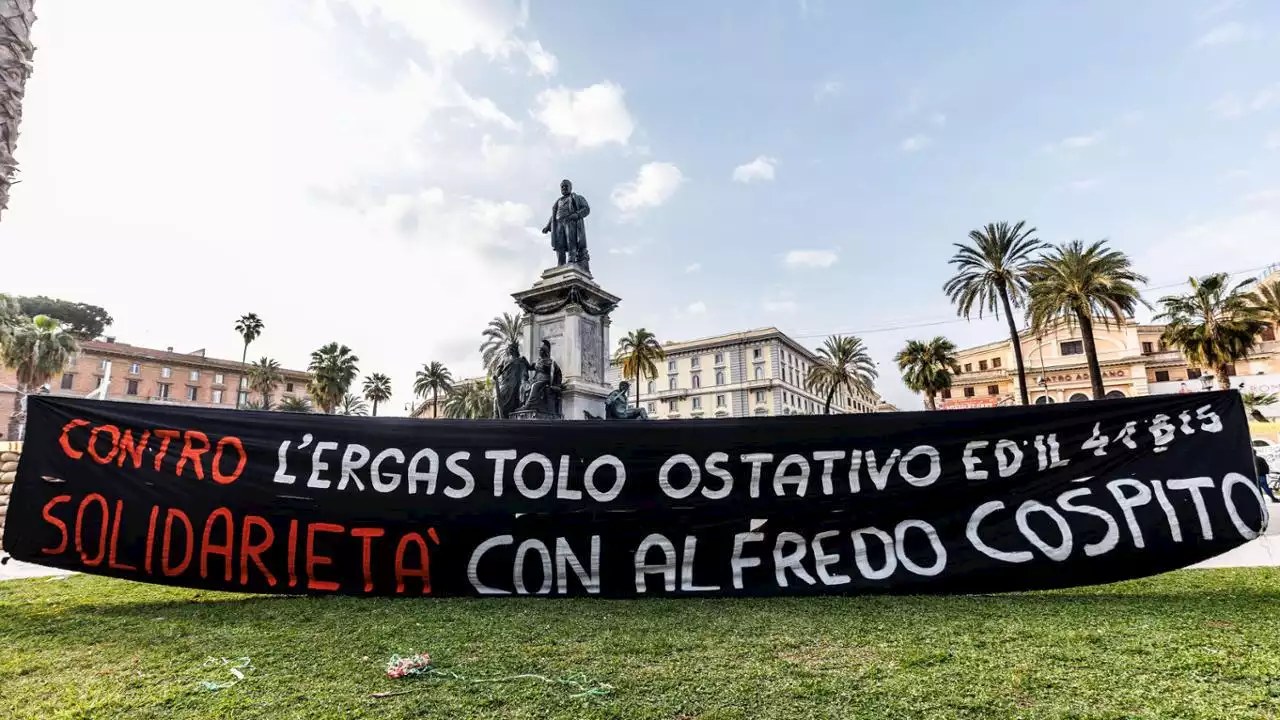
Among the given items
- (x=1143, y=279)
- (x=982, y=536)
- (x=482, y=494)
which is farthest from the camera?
(x=1143, y=279)

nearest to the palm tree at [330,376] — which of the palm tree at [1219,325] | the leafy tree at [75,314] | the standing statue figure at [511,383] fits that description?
the leafy tree at [75,314]

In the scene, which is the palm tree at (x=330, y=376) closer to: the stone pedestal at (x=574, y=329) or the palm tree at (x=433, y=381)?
the palm tree at (x=433, y=381)

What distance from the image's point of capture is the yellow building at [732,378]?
6116 centimetres

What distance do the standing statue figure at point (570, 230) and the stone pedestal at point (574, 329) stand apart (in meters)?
0.47

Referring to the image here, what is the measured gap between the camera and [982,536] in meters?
4.14

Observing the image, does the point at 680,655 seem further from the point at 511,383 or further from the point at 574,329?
the point at 574,329

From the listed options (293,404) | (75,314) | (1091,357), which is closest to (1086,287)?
(1091,357)

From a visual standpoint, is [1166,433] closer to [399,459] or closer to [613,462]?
[613,462]

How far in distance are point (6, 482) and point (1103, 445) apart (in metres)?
16.4

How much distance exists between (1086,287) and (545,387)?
24.6 metres

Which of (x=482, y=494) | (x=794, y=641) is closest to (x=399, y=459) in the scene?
(x=482, y=494)

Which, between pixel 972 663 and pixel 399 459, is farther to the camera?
pixel 399 459

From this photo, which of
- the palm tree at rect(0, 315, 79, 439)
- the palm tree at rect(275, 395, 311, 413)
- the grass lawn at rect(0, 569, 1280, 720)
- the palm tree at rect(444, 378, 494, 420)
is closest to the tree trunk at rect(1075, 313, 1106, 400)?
the grass lawn at rect(0, 569, 1280, 720)

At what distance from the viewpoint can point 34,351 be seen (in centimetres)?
2772
